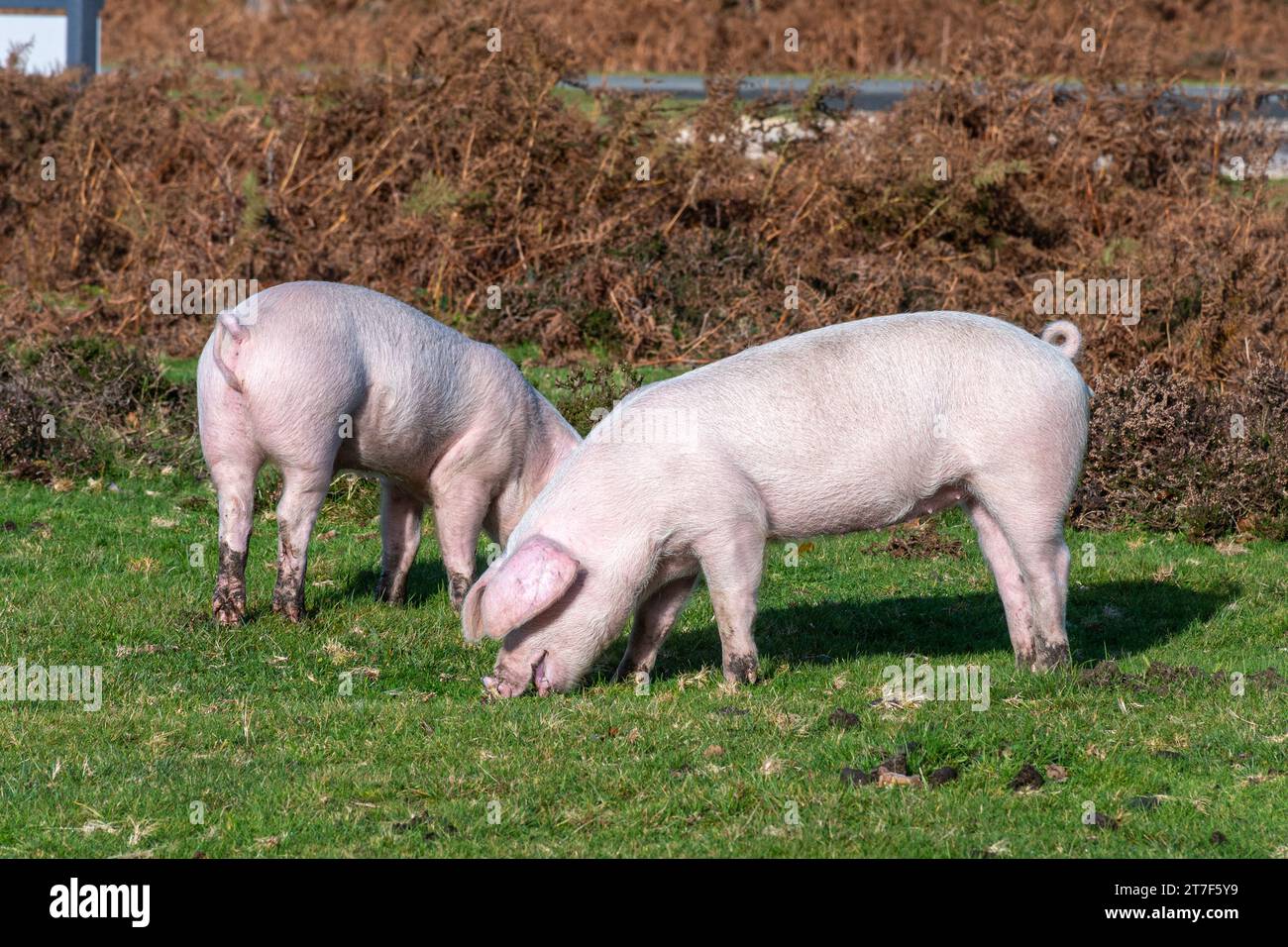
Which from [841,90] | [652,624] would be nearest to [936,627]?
[652,624]

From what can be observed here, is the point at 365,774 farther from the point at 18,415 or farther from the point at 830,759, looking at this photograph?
the point at 18,415

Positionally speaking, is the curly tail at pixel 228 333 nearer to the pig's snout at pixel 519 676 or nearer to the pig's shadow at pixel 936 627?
the pig's snout at pixel 519 676

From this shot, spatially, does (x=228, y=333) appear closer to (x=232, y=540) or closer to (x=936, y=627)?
(x=232, y=540)

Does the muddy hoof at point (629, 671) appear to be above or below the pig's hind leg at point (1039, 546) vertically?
below

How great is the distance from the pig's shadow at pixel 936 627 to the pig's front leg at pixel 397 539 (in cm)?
155

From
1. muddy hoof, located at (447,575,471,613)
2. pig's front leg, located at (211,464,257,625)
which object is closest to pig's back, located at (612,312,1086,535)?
muddy hoof, located at (447,575,471,613)

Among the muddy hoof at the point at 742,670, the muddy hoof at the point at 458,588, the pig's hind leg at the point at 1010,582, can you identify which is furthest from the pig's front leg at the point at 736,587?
the muddy hoof at the point at 458,588

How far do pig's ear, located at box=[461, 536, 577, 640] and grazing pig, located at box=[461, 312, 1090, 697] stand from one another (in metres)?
0.01

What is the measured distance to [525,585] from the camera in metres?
6.70

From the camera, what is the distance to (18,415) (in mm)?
11945

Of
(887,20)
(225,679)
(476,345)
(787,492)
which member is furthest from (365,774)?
(887,20)

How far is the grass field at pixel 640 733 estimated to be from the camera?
5.43m

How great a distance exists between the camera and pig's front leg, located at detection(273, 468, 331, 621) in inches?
319
